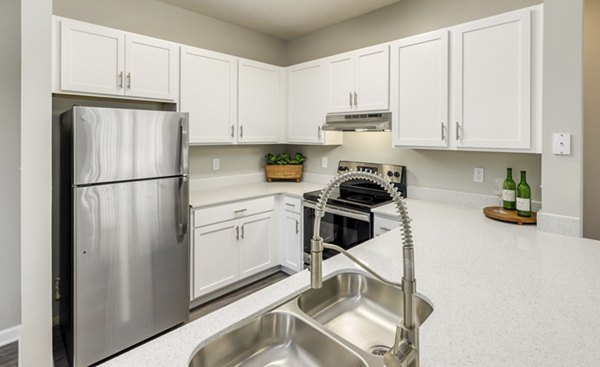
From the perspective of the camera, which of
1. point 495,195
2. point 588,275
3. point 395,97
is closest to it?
point 588,275

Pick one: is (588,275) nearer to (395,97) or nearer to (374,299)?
(374,299)

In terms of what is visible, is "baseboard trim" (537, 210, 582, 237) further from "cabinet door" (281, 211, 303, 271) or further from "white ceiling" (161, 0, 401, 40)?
"white ceiling" (161, 0, 401, 40)

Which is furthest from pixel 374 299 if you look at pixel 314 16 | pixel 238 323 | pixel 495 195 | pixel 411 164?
pixel 314 16

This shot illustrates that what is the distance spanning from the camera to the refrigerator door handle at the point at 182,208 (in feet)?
7.57

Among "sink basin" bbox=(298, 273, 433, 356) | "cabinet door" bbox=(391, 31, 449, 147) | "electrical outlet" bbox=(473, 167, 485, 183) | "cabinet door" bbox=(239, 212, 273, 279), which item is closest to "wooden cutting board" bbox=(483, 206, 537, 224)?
"electrical outlet" bbox=(473, 167, 485, 183)

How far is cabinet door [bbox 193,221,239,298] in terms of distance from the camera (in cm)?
258

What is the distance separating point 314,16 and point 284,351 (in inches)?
125

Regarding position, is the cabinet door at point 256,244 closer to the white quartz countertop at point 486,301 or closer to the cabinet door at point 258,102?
the cabinet door at point 258,102

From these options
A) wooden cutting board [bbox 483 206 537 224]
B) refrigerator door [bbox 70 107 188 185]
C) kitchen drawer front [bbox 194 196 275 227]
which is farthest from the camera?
kitchen drawer front [bbox 194 196 275 227]

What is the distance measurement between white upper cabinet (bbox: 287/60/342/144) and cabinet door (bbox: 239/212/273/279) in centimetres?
94

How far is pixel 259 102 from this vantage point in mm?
3324

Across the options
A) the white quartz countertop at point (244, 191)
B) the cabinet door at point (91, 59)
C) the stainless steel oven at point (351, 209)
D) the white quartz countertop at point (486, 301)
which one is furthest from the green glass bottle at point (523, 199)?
the cabinet door at point (91, 59)

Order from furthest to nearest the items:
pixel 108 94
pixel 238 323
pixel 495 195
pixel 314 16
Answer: pixel 314 16 < pixel 495 195 < pixel 108 94 < pixel 238 323

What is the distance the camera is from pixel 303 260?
9.86 feet
